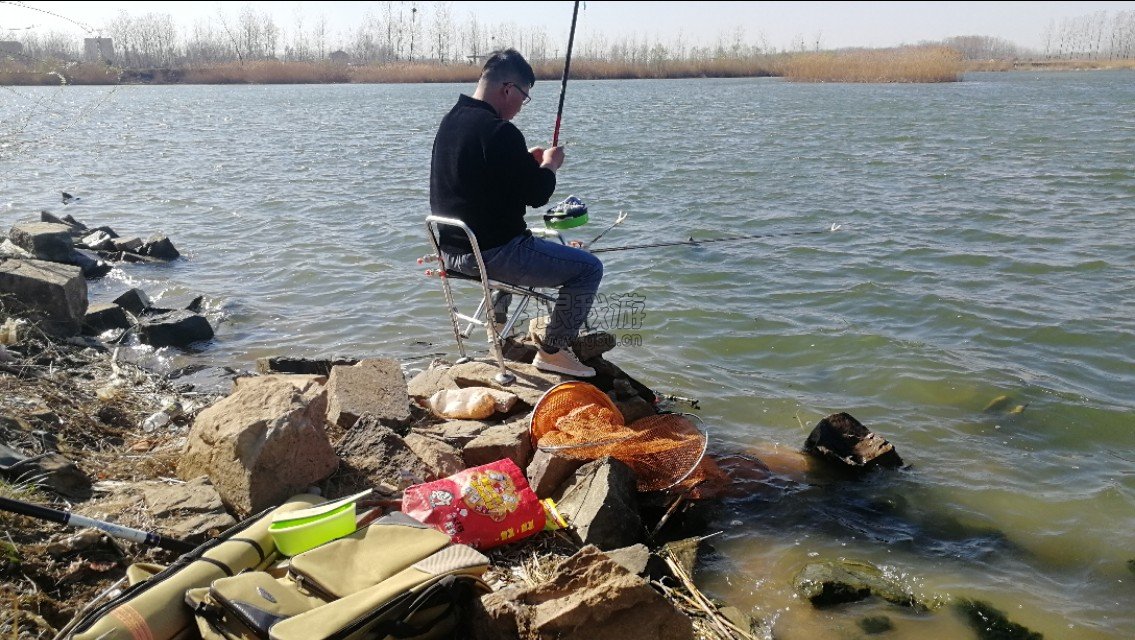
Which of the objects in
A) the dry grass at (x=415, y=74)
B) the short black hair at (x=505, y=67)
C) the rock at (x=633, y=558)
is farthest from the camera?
the dry grass at (x=415, y=74)

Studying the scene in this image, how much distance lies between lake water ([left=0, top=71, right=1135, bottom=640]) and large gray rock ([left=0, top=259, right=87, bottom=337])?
1.02 meters

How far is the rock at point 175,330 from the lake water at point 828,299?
325mm

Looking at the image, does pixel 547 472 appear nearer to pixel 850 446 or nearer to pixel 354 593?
pixel 354 593

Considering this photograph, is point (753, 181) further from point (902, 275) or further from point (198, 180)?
point (198, 180)

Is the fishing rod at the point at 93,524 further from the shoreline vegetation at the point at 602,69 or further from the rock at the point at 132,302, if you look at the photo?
the shoreline vegetation at the point at 602,69

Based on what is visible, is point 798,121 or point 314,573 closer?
point 314,573

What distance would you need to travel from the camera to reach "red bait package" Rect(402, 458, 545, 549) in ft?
11.3

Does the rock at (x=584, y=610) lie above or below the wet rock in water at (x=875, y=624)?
above

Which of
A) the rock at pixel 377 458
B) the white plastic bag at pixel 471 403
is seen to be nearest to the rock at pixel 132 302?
the white plastic bag at pixel 471 403

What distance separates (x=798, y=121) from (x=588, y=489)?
22343 mm

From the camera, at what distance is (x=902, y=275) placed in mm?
9211

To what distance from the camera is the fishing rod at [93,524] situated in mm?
2764

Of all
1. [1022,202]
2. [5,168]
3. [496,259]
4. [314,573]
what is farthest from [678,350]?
[5,168]

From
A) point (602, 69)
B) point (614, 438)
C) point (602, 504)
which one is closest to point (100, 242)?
point (614, 438)
